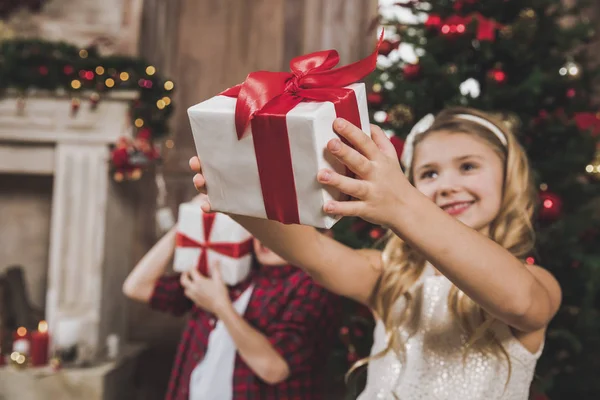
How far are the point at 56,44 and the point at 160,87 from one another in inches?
19.7

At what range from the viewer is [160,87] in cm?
290

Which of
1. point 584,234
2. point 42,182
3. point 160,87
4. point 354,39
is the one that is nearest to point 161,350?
point 42,182

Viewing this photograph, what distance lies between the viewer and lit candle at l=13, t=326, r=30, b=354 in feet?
8.57

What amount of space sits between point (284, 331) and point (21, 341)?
1.59m

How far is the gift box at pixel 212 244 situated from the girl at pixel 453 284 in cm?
53

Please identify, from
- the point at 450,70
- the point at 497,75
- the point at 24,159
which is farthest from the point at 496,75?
the point at 24,159

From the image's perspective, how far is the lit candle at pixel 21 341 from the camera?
2613mm

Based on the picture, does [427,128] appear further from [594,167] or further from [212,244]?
[594,167]

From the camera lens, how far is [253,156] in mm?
720

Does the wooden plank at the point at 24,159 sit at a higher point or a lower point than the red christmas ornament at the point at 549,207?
lower

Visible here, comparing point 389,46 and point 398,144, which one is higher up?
point 389,46

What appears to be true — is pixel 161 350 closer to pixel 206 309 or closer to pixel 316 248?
pixel 206 309

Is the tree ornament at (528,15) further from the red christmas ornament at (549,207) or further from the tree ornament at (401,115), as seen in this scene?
the red christmas ornament at (549,207)

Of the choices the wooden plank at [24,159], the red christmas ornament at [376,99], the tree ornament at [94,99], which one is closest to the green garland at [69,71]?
the tree ornament at [94,99]
